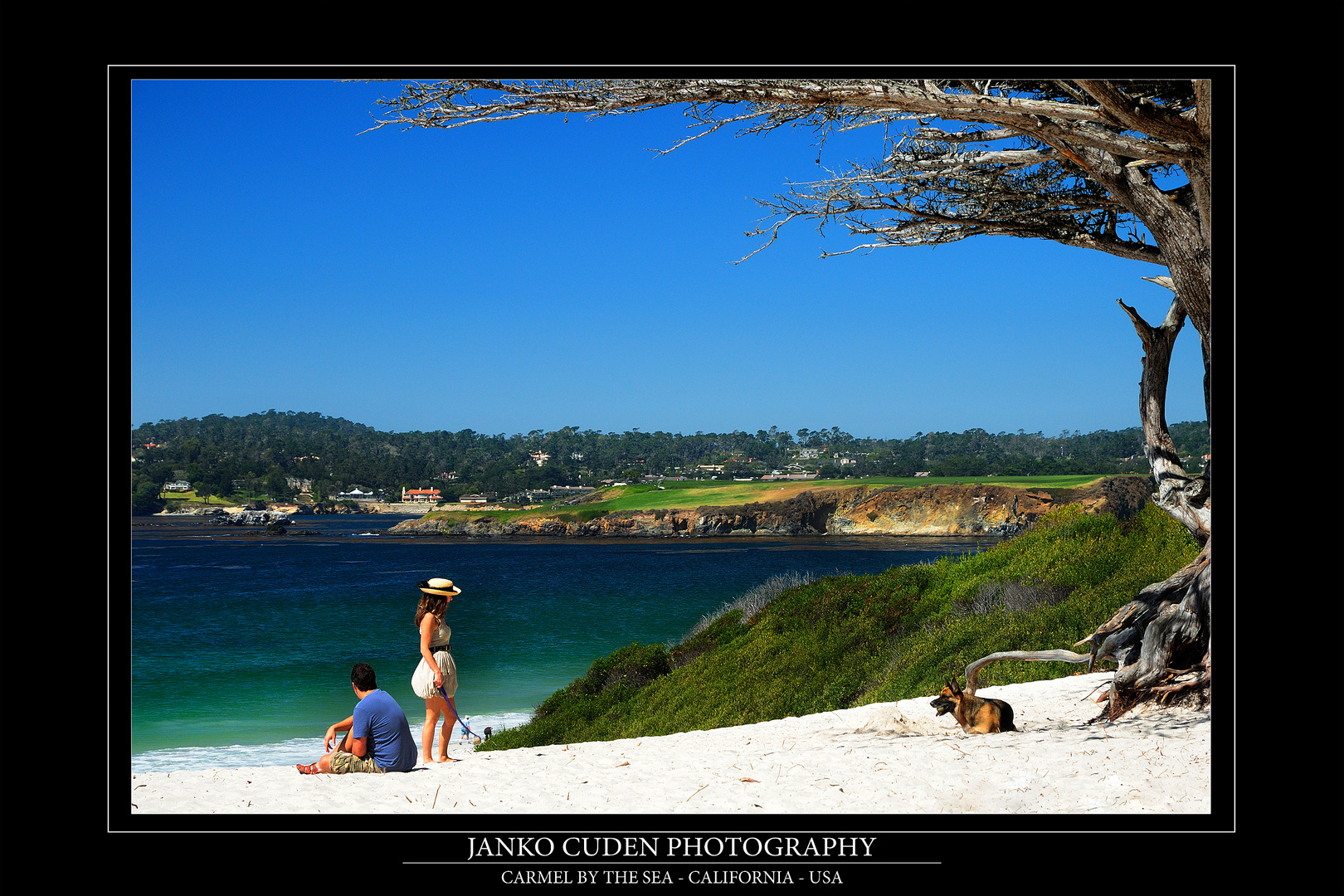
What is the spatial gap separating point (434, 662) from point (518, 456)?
35.5m

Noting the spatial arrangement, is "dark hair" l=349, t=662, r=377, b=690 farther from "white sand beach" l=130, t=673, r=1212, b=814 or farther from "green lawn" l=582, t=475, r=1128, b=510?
"green lawn" l=582, t=475, r=1128, b=510

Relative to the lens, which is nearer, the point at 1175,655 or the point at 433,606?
the point at 433,606

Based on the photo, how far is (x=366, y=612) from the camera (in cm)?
3306

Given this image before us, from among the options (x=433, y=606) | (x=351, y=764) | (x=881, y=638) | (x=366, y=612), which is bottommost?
(x=366, y=612)

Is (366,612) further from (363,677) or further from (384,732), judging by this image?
(363,677)

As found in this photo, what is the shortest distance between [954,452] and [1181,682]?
583 inches

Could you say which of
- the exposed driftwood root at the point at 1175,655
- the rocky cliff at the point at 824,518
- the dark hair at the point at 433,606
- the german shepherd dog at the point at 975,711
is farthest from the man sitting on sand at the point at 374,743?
the rocky cliff at the point at 824,518

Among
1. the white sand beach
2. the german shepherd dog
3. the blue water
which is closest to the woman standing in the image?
the white sand beach

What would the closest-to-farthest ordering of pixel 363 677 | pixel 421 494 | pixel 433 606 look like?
pixel 363 677 < pixel 433 606 < pixel 421 494

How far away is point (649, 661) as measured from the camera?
588 inches

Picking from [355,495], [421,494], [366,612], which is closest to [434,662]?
[355,495]

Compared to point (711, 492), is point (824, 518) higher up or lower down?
lower down
